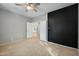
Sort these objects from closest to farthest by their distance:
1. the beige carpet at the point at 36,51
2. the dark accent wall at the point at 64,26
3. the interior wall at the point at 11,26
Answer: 1. the beige carpet at the point at 36,51
2. the dark accent wall at the point at 64,26
3. the interior wall at the point at 11,26

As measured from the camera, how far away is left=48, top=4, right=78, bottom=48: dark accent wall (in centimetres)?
384

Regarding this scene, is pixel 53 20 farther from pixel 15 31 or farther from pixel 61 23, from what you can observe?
pixel 15 31

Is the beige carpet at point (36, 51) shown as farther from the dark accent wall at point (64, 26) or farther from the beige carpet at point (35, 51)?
the dark accent wall at point (64, 26)

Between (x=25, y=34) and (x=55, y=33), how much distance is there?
3109 millimetres

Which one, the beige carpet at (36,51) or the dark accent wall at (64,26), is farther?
the dark accent wall at (64,26)

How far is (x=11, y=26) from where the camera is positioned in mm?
5527

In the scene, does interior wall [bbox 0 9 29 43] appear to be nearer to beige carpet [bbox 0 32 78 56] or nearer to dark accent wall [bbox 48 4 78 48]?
beige carpet [bbox 0 32 78 56]

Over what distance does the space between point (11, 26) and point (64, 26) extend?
3778 mm

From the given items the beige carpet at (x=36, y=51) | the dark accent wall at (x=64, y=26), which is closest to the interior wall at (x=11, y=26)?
the beige carpet at (x=36, y=51)

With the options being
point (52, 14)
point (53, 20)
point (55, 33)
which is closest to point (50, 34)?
point (55, 33)

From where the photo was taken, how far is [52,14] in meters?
5.26

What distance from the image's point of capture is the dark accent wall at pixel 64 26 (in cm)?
384

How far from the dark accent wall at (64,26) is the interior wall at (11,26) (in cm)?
252

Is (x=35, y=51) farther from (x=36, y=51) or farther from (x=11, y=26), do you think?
(x=11, y=26)
